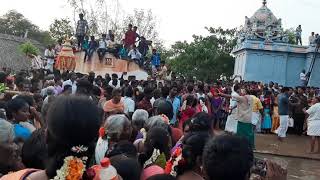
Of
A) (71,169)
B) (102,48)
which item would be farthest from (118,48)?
(71,169)

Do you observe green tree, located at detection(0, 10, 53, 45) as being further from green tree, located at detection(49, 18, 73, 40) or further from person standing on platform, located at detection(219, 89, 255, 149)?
person standing on platform, located at detection(219, 89, 255, 149)

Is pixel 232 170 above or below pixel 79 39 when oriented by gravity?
below

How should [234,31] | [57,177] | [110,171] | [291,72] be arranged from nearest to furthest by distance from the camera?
1. [57,177]
2. [110,171]
3. [291,72]
4. [234,31]

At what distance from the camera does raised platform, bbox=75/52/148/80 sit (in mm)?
23141

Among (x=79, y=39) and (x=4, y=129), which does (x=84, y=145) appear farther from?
(x=79, y=39)

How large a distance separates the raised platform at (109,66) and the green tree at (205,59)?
511 inches

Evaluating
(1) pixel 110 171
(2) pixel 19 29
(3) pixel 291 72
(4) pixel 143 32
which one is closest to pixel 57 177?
(1) pixel 110 171

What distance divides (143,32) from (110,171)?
47.2 meters

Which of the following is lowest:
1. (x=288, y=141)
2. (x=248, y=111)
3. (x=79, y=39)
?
(x=288, y=141)

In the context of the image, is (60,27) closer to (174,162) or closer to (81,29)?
(81,29)

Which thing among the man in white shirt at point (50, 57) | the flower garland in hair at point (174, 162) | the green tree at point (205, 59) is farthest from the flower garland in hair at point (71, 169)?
the green tree at point (205, 59)

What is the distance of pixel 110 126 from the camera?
4.53 m

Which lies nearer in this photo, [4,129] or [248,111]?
[4,129]

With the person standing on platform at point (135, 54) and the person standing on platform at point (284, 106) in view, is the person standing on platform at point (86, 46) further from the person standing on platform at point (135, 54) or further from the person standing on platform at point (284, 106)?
the person standing on platform at point (284, 106)
